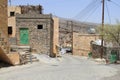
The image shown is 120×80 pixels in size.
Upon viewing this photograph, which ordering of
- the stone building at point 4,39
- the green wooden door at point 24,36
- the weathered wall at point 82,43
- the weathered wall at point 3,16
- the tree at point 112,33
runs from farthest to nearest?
1. the weathered wall at point 82,43
2. the tree at point 112,33
3. the green wooden door at point 24,36
4. the weathered wall at point 3,16
5. the stone building at point 4,39

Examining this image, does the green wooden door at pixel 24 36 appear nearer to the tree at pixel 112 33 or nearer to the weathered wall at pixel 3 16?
the tree at pixel 112 33

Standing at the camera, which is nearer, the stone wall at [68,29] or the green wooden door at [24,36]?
the green wooden door at [24,36]

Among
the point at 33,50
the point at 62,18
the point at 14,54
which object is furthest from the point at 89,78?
the point at 62,18

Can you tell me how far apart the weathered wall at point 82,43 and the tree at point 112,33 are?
54.6 feet

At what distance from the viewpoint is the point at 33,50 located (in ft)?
122

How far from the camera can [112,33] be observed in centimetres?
4059

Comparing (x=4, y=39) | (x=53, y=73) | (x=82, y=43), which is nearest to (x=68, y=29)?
(x=82, y=43)

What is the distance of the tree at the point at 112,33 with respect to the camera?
1593 inches

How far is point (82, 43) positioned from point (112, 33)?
62.3 ft

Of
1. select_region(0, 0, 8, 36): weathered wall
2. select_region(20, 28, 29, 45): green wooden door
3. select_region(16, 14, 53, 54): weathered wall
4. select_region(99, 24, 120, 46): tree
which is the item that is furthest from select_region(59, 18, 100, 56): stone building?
select_region(0, 0, 8, 36): weathered wall

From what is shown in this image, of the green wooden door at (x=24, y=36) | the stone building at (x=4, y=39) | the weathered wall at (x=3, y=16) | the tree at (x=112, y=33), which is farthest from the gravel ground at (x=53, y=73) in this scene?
the tree at (x=112, y=33)

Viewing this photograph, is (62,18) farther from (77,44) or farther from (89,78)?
(89,78)

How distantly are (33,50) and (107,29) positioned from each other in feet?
34.4

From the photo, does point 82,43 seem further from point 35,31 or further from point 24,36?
point 24,36
